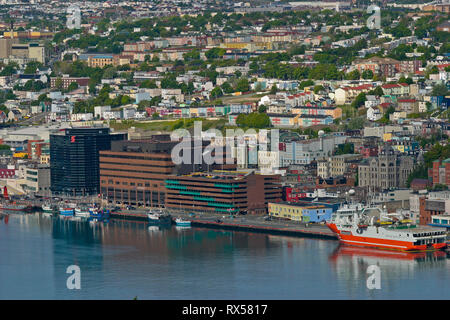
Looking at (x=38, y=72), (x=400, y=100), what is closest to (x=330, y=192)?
(x=400, y=100)

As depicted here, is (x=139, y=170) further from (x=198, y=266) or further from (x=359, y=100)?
(x=359, y=100)

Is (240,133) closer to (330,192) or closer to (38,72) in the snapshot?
(330,192)

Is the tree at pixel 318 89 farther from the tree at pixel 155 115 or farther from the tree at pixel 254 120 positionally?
the tree at pixel 155 115

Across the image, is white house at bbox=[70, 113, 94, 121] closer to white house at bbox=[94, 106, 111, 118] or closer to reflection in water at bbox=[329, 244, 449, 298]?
white house at bbox=[94, 106, 111, 118]

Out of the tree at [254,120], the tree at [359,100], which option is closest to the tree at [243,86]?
the tree at [359,100]

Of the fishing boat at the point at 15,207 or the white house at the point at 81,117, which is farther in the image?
the white house at the point at 81,117

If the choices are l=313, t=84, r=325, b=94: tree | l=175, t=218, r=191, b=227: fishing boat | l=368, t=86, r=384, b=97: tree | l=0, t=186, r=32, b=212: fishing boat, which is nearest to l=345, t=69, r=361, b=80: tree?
l=313, t=84, r=325, b=94: tree
